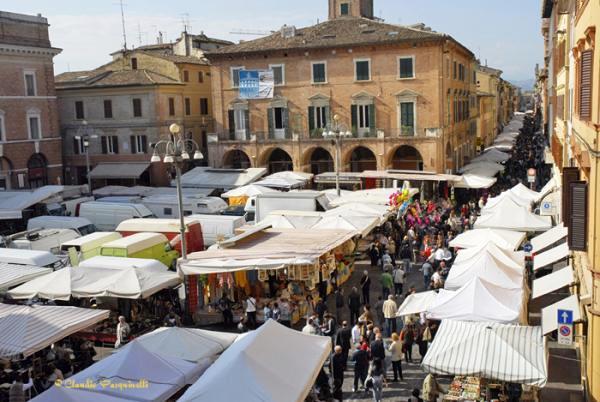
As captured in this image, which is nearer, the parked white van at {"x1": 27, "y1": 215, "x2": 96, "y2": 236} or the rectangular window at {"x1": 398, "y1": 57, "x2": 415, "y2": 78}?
the parked white van at {"x1": 27, "y1": 215, "x2": 96, "y2": 236}

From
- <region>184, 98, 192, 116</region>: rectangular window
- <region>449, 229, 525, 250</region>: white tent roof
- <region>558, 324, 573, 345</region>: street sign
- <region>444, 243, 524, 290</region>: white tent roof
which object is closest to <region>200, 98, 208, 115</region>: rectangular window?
<region>184, 98, 192, 116</region>: rectangular window

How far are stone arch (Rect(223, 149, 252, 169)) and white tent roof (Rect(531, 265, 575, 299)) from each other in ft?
94.4

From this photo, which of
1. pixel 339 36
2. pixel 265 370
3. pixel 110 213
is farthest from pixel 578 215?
pixel 339 36

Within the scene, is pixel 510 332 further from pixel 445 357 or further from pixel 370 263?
pixel 370 263

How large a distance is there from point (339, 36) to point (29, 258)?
24.5m

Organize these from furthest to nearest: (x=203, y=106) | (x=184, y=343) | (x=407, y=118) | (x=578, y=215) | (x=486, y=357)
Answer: (x=203, y=106) → (x=407, y=118) → (x=184, y=343) → (x=486, y=357) → (x=578, y=215)

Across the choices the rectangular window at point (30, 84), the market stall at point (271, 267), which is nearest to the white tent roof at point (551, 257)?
the market stall at point (271, 267)

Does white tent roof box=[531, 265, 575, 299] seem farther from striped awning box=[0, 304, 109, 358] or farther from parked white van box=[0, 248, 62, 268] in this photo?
parked white van box=[0, 248, 62, 268]

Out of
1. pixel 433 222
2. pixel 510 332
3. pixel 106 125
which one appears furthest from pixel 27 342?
pixel 106 125

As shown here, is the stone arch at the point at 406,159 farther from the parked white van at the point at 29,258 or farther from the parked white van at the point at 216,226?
the parked white van at the point at 29,258

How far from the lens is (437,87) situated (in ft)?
121

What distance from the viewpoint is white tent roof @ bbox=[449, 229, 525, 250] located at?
20.0 metres

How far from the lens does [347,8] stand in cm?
4366

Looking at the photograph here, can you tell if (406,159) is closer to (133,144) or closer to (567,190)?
(133,144)
